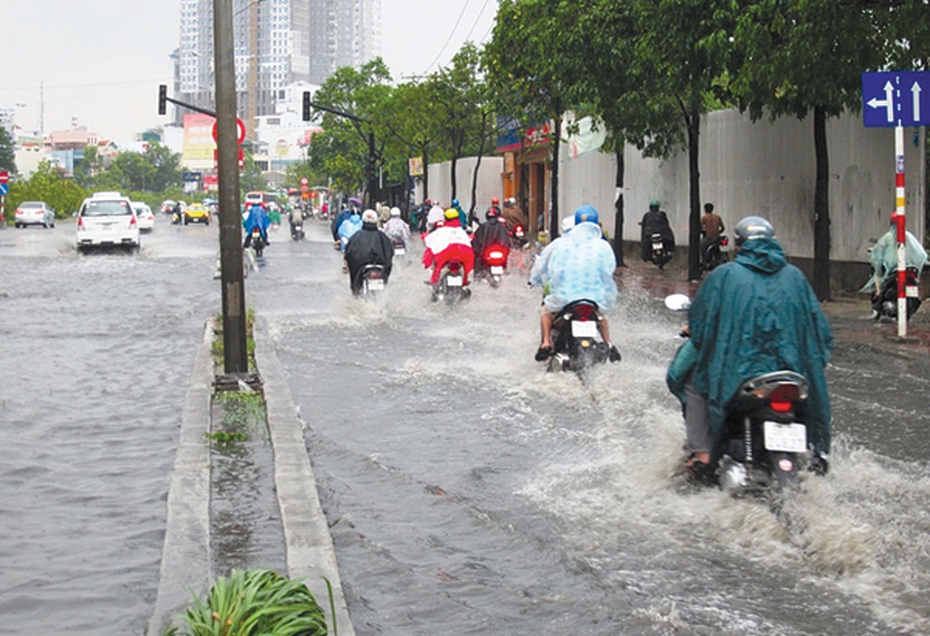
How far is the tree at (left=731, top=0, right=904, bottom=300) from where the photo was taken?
55.0 ft

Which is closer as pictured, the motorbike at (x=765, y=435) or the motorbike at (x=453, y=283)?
the motorbike at (x=765, y=435)

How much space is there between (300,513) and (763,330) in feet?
7.94

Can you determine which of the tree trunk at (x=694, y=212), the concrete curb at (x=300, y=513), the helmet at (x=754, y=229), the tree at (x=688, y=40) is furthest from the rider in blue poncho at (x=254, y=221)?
the helmet at (x=754, y=229)

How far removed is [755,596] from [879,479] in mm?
2627

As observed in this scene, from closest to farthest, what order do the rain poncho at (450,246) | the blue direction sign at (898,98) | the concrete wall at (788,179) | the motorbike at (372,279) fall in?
the blue direction sign at (898,98), the motorbike at (372,279), the rain poncho at (450,246), the concrete wall at (788,179)

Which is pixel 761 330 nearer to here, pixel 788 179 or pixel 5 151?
pixel 788 179

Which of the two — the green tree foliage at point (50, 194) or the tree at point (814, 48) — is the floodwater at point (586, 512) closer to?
the tree at point (814, 48)

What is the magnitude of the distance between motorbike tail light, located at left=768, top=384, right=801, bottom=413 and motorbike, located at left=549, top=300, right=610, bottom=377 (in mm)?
5205

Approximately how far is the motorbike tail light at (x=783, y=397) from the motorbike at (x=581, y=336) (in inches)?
205

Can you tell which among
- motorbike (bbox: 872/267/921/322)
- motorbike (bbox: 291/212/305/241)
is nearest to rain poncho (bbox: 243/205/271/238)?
motorbike (bbox: 291/212/305/241)

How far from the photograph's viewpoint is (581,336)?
39.0 feet

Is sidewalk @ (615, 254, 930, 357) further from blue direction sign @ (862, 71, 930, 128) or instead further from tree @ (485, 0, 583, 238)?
tree @ (485, 0, 583, 238)

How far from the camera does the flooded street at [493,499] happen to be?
565 cm

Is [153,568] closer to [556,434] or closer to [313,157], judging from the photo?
[556,434]
